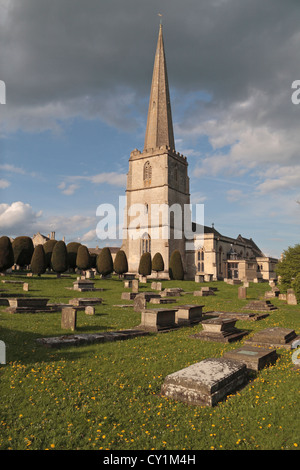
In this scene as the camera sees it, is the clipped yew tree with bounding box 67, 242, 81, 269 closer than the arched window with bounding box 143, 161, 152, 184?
Yes

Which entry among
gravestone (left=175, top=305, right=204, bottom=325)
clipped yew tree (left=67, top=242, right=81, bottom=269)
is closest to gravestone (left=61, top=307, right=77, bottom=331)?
gravestone (left=175, top=305, right=204, bottom=325)

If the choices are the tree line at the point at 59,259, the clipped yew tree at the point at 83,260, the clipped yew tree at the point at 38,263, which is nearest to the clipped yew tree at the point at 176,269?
the tree line at the point at 59,259

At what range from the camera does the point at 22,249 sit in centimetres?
3681

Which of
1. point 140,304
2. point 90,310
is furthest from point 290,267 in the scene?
point 90,310

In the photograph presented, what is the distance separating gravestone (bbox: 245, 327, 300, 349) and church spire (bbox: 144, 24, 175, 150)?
4380 centimetres

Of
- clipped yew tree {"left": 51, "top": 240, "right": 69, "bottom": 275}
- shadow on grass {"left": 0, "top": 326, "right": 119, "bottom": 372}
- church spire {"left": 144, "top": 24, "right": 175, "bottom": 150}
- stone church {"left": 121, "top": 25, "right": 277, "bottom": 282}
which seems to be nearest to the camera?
shadow on grass {"left": 0, "top": 326, "right": 119, "bottom": 372}

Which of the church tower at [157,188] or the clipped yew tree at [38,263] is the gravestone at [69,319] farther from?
the church tower at [157,188]

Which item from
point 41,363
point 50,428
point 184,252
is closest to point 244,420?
point 50,428

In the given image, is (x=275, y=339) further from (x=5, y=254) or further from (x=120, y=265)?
(x=120, y=265)

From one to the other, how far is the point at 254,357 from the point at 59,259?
102ft

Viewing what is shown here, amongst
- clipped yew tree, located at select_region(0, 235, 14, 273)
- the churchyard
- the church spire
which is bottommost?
the churchyard

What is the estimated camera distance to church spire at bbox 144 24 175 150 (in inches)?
2013

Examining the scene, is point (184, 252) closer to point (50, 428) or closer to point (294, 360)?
point (294, 360)

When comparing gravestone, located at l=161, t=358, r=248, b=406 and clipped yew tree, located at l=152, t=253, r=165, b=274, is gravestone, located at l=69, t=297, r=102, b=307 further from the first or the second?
clipped yew tree, located at l=152, t=253, r=165, b=274
